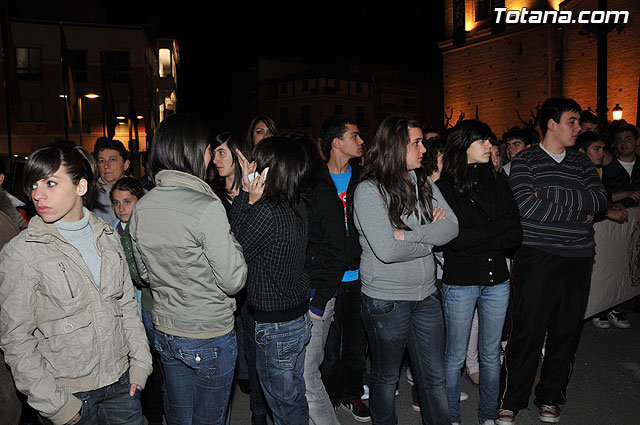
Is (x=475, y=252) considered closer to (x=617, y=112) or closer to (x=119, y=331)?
(x=119, y=331)

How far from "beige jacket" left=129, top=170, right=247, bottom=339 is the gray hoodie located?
1.04 metres

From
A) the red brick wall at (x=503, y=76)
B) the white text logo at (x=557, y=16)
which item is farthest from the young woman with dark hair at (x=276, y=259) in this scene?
the red brick wall at (x=503, y=76)

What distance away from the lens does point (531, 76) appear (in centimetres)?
3319

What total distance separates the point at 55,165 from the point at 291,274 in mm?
1497

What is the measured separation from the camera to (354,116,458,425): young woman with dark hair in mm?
3580

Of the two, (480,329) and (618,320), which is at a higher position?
(480,329)

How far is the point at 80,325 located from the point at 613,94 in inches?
1211

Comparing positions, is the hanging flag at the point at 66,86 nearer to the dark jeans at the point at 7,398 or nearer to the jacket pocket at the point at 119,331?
the dark jeans at the point at 7,398

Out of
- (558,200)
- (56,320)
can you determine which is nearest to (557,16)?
(558,200)

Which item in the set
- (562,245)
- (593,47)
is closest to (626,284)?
(562,245)

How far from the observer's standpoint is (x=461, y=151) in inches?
164

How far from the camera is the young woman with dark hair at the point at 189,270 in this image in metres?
2.85

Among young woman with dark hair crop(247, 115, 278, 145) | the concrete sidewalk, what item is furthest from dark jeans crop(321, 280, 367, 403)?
young woman with dark hair crop(247, 115, 278, 145)

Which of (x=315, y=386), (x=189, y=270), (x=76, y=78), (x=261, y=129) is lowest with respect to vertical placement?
(x=315, y=386)
